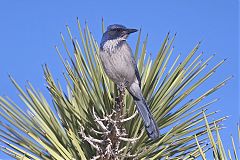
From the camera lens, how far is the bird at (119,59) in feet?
7.53

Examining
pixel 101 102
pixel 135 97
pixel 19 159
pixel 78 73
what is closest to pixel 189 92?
pixel 135 97

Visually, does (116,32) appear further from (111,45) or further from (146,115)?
(146,115)

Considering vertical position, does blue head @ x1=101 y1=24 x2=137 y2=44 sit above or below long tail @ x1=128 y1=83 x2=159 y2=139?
above

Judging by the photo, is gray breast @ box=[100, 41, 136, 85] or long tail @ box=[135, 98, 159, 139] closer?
long tail @ box=[135, 98, 159, 139]

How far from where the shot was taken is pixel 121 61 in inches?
102

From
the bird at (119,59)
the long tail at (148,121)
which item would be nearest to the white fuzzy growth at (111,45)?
the bird at (119,59)

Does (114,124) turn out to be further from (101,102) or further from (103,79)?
(103,79)

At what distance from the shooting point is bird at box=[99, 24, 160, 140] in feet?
7.53

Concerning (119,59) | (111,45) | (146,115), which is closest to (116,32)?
(111,45)

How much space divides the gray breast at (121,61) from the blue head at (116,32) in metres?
0.07

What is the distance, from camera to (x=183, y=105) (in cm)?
202

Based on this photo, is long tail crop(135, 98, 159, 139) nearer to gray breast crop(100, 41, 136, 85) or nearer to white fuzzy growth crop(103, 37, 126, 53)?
gray breast crop(100, 41, 136, 85)

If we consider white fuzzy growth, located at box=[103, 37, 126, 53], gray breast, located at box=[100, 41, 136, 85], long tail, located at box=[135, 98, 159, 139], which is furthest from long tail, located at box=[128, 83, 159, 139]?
white fuzzy growth, located at box=[103, 37, 126, 53]

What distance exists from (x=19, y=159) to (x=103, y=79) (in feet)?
2.45
